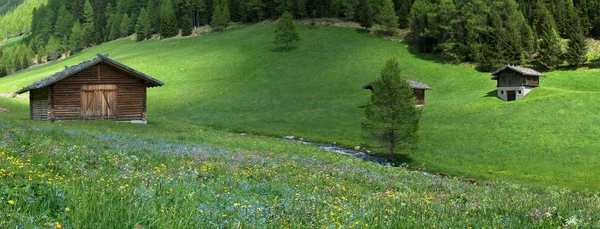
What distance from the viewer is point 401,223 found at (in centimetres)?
561

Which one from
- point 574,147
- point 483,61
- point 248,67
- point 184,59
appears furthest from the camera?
point 184,59

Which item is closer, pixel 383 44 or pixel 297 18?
pixel 383 44

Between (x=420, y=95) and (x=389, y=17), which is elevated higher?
(x=389, y=17)

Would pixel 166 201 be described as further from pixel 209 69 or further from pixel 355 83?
pixel 209 69

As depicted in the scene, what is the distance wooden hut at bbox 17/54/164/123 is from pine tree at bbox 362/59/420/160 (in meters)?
24.6

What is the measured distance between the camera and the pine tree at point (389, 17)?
384ft

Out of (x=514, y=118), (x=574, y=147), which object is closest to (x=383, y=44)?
(x=514, y=118)

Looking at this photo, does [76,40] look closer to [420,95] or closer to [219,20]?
[219,20]

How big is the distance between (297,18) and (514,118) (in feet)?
349

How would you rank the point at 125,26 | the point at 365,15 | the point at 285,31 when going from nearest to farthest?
the point at 285,31 < the point at 365,15 < the point at 125,26

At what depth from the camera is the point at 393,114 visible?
36688 mm

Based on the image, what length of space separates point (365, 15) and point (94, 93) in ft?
320

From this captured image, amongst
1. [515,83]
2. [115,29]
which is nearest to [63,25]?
Answer: [115,29]

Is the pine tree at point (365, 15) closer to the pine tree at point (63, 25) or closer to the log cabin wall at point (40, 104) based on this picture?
the log cabin wall at point (40, 104)
